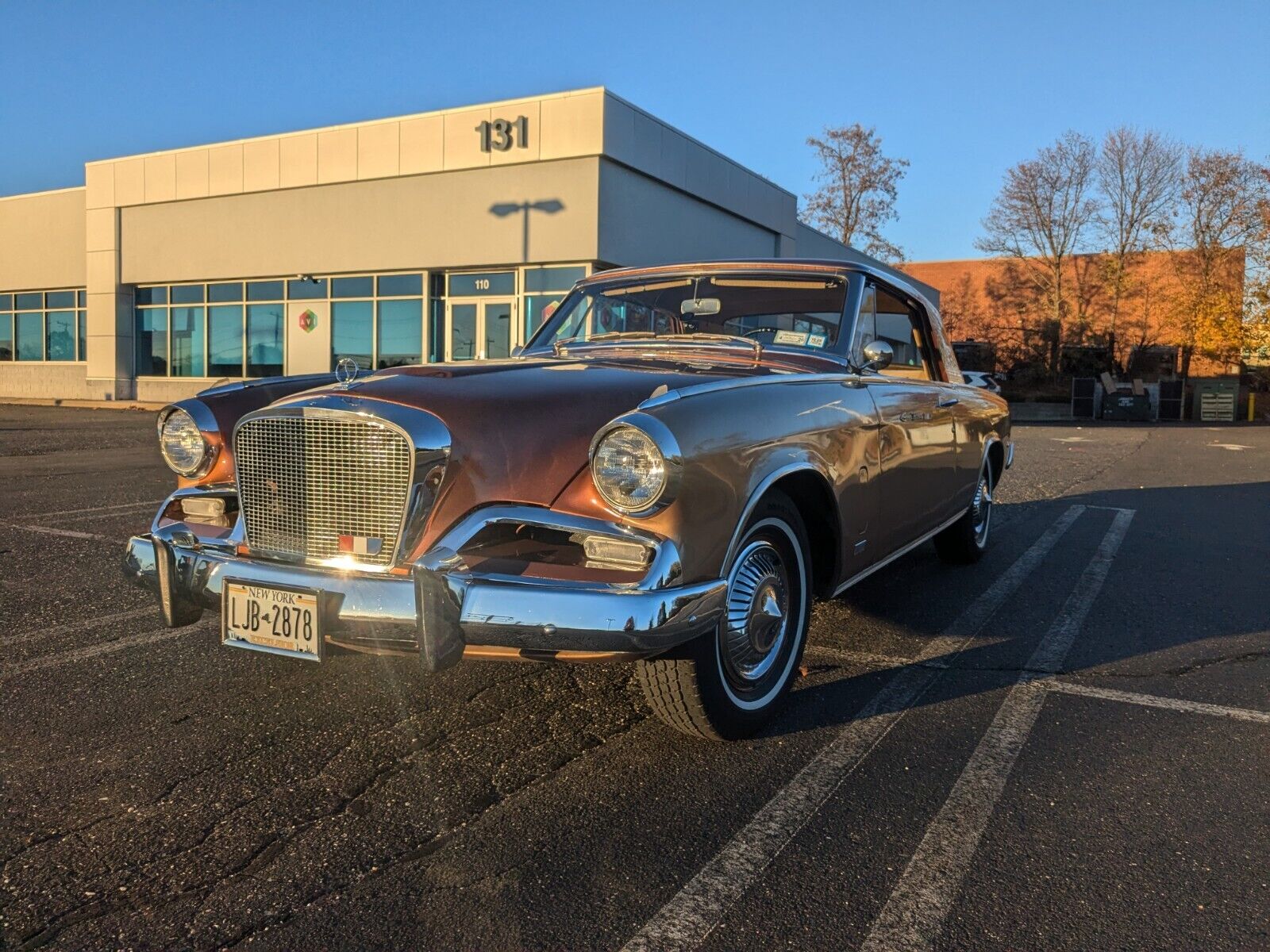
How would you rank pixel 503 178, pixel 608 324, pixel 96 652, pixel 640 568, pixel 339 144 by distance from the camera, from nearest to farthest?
pixel 640 568 < pixel 96 652 < pixel 608 324 < pixel 503 178 < pixel 339 144

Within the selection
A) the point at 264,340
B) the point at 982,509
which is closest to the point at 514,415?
the point at 982,509

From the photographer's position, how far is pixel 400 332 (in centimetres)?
2091

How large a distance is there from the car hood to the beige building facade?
1566 centimetres

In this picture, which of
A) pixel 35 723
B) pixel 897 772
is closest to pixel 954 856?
pixel 897 772

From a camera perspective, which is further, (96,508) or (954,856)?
(96,508)

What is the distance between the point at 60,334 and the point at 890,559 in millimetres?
29204

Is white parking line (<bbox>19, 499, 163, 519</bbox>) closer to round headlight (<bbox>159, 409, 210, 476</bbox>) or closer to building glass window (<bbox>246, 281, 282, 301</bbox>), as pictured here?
round headlight (<bbox>159, 409, 210, 476</bbox>)

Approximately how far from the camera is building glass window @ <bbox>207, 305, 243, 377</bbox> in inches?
919

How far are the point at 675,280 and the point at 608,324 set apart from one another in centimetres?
38

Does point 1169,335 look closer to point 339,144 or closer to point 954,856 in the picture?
point 339,144

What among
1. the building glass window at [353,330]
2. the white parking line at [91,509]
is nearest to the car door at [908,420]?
the white parking line at [91,509]

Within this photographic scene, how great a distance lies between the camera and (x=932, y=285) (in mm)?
43969

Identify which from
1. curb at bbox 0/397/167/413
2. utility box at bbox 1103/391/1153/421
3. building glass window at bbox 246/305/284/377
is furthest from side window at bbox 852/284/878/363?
utility box at bbox 1103/391/1153/421

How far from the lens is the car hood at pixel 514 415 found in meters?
2.73
